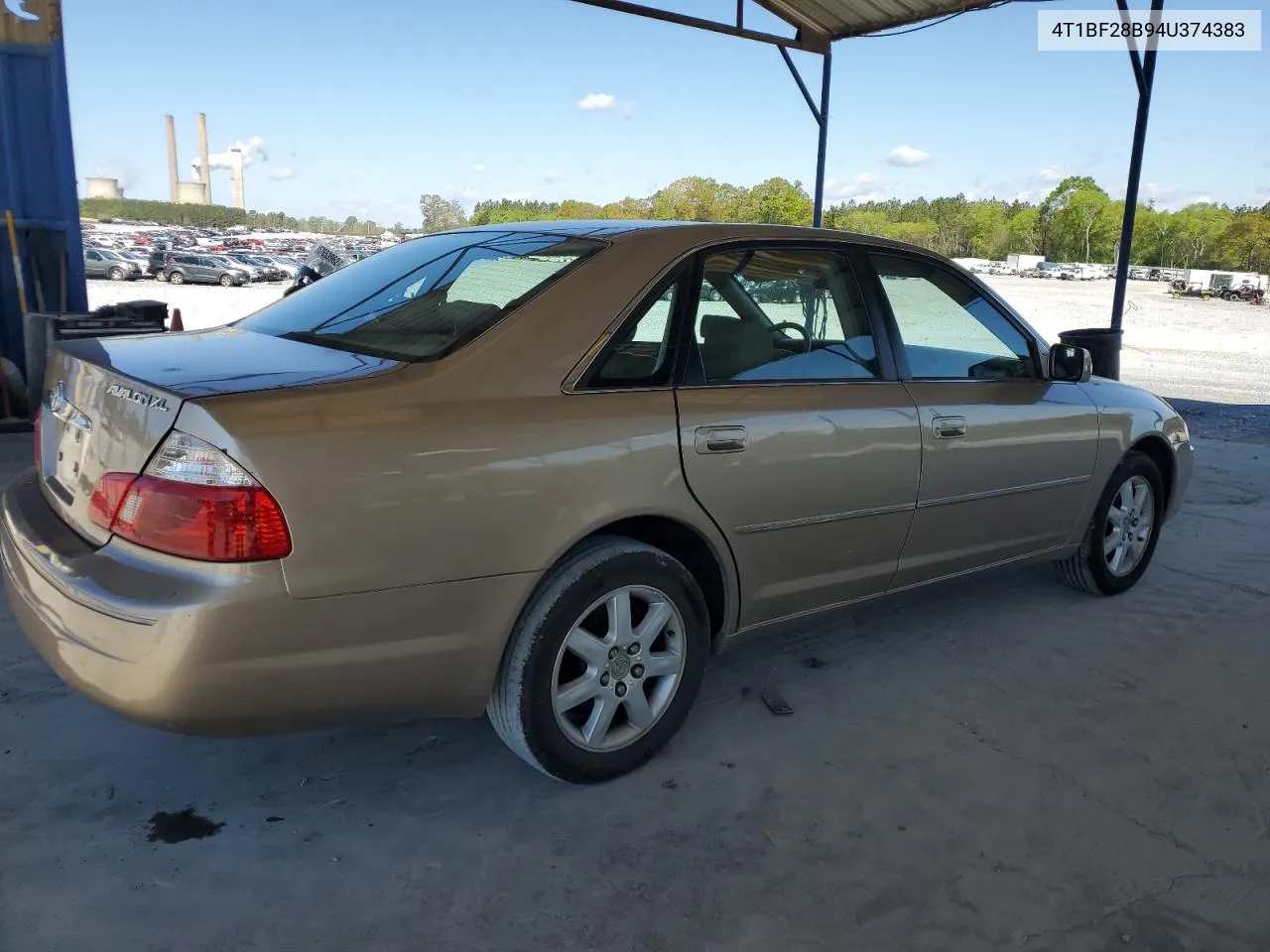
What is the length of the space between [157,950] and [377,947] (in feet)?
1.48

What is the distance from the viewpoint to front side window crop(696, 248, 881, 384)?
2.90 metres

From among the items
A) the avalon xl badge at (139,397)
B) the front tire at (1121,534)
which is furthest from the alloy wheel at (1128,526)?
the avalon xl badge at (139,397)

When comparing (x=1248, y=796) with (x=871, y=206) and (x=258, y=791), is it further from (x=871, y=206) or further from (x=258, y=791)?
(x=871, y=206)

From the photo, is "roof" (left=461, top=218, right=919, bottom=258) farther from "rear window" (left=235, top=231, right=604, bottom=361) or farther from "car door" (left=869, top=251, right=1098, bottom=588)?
"car door" (left=869, top=251, right=1098, bottom=588)

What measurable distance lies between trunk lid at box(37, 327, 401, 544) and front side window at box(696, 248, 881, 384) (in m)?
1.02

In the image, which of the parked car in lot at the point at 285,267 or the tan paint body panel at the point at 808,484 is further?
the parked car in lot at the point at 285,267

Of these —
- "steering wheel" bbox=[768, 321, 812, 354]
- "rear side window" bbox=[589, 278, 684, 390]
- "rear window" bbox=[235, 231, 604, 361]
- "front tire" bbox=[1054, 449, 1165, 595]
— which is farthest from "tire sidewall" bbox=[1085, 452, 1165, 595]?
"rear window" bbox=[235, 231, 604, 361]

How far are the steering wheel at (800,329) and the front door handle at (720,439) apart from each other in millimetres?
512

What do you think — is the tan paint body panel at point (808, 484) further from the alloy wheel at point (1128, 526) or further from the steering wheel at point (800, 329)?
the alloy wheel at point (1128, 526)

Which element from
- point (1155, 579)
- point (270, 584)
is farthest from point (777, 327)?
point (1155, 579)

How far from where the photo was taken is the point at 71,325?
22.5 ft

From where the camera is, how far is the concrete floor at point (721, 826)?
2.16 metres

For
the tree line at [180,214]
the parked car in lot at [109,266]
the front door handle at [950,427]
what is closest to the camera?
the front door handle at [950,427]

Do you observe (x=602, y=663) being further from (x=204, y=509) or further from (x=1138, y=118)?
(x=1138, y=118)
